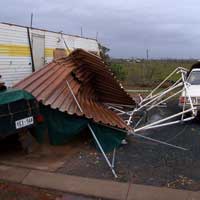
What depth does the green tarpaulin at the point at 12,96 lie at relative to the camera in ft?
24.2

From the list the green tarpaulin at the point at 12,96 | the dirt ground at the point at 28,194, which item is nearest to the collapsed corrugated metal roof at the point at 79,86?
the green tarpaulin at the point at 12,96

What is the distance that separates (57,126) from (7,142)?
124 centimetres

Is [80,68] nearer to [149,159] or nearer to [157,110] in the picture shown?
[149,159]

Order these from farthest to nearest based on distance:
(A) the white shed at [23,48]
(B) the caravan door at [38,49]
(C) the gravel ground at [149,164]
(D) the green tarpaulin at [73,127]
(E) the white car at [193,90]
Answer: (B) the caravan door at [38,49] → (E) the white car at [193,90] → (A) the white shed at [23,48] → (D) the green tarpaulin at [73,127] → (C) the gravel ground at [149,164]

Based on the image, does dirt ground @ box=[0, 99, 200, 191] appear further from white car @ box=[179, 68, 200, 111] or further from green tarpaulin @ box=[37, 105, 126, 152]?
white car @ box=[179, 68, 200, 111]

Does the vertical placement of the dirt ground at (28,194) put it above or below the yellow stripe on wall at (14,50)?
below

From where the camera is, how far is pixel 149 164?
764 cm

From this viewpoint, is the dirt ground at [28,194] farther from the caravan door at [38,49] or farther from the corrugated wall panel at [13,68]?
the caravan door at [38,49]

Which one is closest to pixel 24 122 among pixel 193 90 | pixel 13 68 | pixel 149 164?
pixel 149 164

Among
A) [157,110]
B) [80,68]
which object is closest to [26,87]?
[80,68]

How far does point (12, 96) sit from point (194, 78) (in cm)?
795

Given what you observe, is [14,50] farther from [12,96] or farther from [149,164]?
[149,164]

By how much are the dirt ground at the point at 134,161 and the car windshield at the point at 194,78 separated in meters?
4.09

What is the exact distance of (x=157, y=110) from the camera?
14.4 m
